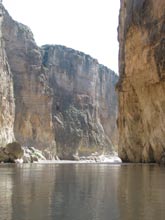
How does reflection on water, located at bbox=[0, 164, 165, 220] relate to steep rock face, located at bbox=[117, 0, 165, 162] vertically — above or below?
below

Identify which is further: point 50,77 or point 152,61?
point 50,77

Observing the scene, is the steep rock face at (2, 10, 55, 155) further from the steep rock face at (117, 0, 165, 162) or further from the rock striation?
the steep rock face at (117, 0, 165, 162)

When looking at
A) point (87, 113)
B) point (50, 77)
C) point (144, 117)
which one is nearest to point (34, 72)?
point (50, 77)

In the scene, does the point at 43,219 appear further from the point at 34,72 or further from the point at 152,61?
the point at 34,72

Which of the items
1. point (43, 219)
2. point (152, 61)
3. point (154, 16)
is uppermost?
point (154, 16)

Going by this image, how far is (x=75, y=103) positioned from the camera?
445ft

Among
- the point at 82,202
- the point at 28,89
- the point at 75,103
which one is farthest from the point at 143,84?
the point at 75,103

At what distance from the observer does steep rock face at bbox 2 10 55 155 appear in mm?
102438

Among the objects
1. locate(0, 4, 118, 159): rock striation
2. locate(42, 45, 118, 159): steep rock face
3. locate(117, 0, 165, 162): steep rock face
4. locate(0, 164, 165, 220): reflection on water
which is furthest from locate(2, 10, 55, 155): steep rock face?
locate(0, 164, 165, 220): reflection on water

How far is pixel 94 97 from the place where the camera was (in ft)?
467

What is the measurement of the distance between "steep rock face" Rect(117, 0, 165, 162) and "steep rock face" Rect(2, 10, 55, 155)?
1598 inches

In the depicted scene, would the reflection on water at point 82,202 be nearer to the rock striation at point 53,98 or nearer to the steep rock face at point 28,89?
the rock striation at point 53,98

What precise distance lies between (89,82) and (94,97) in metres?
4.76

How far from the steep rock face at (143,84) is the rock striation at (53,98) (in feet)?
75.0
